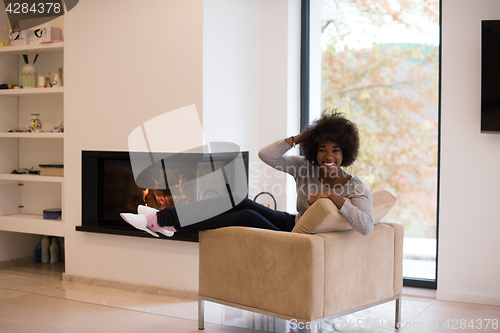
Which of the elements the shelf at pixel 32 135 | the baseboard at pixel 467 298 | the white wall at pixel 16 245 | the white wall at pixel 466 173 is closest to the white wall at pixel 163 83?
the shelf at pixel 32 135

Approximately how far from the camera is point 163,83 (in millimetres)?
3477

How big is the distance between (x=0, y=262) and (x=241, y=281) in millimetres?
2735

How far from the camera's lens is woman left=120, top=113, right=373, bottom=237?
2.54 m

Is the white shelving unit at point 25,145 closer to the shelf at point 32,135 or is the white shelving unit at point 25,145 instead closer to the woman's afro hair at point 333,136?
the shelf at point 32,135

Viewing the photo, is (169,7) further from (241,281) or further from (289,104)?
(241,281)

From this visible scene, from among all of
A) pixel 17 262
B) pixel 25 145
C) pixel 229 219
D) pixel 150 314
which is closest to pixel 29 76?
pixel 25 145

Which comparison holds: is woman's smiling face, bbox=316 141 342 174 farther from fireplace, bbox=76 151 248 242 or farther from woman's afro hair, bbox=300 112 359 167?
fireplace, bbox=76 151 248 242

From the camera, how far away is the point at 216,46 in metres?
3.48

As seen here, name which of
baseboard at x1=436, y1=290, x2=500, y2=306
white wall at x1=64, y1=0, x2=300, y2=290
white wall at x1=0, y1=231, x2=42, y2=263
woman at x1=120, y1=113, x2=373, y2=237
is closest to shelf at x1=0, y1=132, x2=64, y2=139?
white wall at x1=64, y1=0, x2=300, y2=290

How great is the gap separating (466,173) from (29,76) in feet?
11.4

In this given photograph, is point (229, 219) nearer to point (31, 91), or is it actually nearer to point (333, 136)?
point (333, 136)

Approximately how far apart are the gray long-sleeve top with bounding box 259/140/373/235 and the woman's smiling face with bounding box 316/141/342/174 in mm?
97

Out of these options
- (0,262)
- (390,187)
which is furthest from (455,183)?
(0,262)

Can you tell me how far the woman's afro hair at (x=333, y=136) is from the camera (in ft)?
8.80
